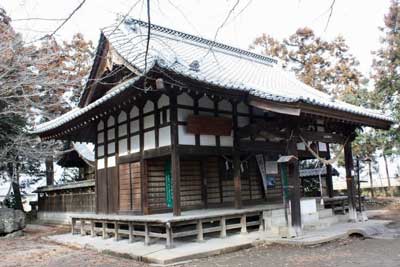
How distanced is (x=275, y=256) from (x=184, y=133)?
3898 mm

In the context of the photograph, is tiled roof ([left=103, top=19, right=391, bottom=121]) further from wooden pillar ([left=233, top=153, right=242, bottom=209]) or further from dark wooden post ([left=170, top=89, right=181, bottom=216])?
wooden pillar ([left=233, top=153, right=242, bottom=209])

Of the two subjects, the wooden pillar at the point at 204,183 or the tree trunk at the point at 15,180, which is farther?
the tree trunk at the point at 15,180

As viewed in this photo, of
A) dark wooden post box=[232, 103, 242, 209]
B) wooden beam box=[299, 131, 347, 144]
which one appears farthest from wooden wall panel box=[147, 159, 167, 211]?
wooden beam box=[299, 131, 347, 144]

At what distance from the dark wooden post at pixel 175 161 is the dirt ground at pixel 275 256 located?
180 cm

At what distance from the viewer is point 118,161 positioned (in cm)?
1226

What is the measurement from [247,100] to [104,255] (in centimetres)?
527

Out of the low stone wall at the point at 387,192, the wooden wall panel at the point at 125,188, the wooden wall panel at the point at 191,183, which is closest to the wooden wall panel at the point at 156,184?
the wooden wall panel at the point at 191,183

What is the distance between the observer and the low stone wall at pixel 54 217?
17583mm

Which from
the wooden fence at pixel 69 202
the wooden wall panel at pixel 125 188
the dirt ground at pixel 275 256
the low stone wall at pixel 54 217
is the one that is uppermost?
the wooden wall panel at pixel 125 188

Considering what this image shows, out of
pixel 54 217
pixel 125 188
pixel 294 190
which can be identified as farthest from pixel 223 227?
pixel 54 217

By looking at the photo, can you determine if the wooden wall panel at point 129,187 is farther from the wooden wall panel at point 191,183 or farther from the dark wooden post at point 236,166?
the dark wooden post at point 236,166

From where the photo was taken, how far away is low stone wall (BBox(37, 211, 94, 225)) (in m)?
17.6

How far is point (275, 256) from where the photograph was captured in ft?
26.7

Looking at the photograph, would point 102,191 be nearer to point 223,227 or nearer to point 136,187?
point 136,187
